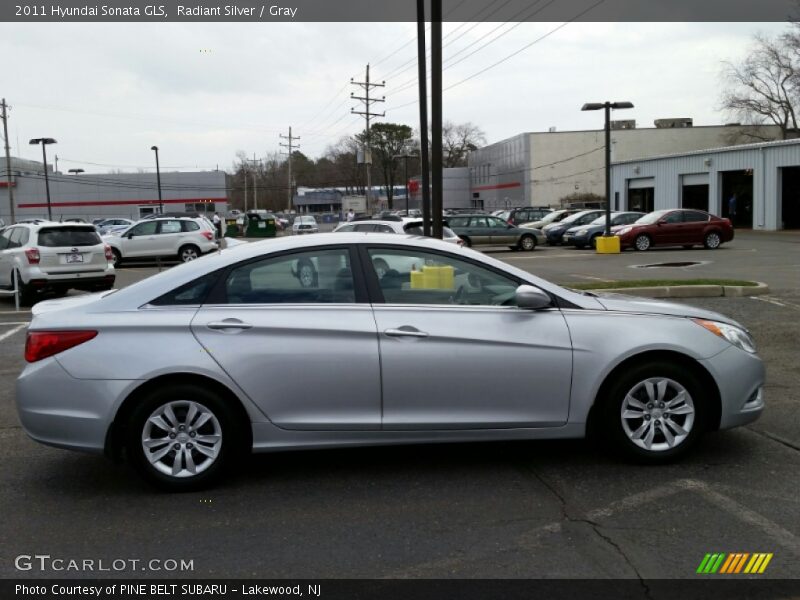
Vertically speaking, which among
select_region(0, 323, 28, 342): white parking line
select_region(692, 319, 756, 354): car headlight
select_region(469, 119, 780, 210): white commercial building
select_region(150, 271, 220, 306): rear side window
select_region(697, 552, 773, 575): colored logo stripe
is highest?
select_region(469, 119, 780, 210): white commercial building

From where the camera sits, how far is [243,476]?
499 centimetres

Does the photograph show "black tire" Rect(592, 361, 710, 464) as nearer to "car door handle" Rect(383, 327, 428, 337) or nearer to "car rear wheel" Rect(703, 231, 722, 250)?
"car door handle" Rect(383, 327, 428, 337)

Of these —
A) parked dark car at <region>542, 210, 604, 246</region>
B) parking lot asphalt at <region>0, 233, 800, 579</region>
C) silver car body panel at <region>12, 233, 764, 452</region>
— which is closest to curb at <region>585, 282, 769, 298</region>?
parking lot asphalt at <region>0, 233, 800, 579</region>

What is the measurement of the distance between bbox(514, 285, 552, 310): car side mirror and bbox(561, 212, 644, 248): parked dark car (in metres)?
25.8

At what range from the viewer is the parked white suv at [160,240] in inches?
1003

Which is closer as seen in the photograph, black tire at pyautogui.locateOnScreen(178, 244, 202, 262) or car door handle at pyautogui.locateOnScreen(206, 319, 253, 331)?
car door handle at pyautogui.locateOnScreen(206, 319, 253, 331)

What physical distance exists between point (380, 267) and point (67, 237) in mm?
12024

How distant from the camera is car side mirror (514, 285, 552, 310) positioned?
4.78 m

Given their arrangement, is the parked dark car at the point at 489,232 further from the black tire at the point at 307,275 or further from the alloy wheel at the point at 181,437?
the alloy wheel at the point at 181,437

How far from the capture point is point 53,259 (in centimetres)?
1478

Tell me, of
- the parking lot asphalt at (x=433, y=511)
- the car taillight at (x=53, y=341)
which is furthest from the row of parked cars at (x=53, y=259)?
the car taillight at (x=53, y=341)

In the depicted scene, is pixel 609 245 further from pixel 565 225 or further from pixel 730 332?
pixel 730 332
